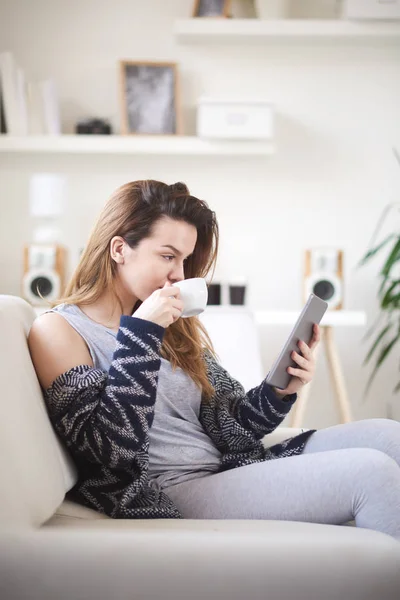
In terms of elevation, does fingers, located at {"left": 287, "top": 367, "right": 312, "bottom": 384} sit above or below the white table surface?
above

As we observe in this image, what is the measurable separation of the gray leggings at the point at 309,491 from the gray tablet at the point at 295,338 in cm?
23

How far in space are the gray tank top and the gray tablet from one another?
171mm

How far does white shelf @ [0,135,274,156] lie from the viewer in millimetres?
3564

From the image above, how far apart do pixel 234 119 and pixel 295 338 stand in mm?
2160

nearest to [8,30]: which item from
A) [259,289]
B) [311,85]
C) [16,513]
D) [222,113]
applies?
[222,113]

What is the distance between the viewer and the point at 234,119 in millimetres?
3510

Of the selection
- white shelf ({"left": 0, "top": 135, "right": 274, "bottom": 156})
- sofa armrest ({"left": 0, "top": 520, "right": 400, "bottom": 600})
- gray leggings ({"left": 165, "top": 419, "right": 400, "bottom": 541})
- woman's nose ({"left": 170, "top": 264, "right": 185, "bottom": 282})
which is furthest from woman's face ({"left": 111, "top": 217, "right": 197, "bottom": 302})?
white shelf ({"left": 0, "top": 135, "right": 274, "bottom": 156})

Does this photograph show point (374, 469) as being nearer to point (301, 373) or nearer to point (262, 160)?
point (301, 373)

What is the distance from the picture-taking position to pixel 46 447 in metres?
1.20

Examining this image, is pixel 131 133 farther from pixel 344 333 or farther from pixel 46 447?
pixel 46 447

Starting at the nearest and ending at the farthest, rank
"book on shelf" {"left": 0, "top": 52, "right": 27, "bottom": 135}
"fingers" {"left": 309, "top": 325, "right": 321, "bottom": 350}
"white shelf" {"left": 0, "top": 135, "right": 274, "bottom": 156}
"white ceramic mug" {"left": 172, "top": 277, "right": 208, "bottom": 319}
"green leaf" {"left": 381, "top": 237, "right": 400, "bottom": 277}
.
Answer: "white ceramic mug" {"left": 172, "top": 277, "right": 208, "bottom": 319} < "fingers" {"left": 309, "top": 325, "right": 321, "bottom": 350} < "green leaf" {"left": 381, "top": 237, "right": 400, "bottom": 277} < "book on shelf" {"left": 0, "top": 52, "right": 27, "bottom": 135} < "white shelf" {"left": 0, "top": 135, "right": 274, "bottom": 156}

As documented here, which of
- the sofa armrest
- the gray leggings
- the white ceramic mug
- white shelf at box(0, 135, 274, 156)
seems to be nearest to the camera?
the sofa armrest

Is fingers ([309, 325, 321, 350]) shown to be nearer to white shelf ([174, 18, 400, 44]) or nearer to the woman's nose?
the woman's nose

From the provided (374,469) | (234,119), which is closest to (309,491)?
(374,469)
